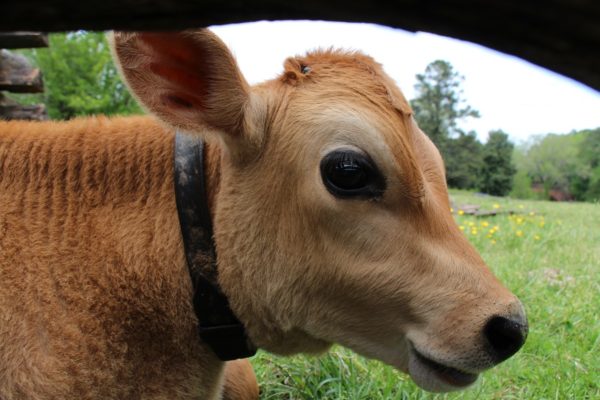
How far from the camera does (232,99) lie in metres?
2.25

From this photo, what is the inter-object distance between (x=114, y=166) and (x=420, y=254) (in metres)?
1.34

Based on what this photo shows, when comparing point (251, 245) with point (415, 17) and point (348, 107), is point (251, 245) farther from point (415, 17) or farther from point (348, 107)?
point (415, 17)

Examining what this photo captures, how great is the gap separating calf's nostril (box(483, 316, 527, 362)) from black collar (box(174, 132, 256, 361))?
38.2 inches

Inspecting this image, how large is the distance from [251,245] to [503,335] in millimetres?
991

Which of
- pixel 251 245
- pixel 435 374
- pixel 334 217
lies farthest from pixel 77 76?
pixel 435 374

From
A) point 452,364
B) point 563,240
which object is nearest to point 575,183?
point 563,240

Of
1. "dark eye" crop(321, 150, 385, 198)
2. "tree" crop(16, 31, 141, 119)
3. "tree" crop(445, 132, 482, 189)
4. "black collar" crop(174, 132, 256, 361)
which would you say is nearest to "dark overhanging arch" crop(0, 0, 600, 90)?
"dark eye" crop(321, 150, 385, 198)

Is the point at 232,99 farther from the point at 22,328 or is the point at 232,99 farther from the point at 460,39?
the point at 460,39

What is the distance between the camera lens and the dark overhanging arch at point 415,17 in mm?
719

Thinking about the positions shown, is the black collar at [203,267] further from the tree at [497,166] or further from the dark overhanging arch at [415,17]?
the tree at [497,166]

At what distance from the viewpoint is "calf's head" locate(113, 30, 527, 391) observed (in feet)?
7.02

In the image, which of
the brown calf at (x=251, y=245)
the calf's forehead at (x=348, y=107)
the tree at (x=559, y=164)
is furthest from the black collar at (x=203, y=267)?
the tree at (x=559, y=164)

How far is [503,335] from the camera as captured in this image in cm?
208

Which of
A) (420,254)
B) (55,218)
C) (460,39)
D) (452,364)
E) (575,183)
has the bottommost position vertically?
(575,183)
